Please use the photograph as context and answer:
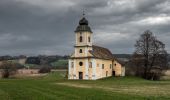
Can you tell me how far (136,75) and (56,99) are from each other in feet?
204

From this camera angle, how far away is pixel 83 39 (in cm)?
7138

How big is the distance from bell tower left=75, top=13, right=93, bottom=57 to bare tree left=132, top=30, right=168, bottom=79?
40.8ft

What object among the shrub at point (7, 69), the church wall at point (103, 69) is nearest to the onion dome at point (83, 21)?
the church wall at point (103, 69)

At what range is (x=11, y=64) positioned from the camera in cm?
8800

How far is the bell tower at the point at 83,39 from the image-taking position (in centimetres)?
7081

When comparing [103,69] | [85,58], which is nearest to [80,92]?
[85,58]

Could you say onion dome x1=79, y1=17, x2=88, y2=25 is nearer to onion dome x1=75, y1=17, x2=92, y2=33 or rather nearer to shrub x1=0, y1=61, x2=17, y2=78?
onion dome x1=75, y1=17, x2=92, y2=33

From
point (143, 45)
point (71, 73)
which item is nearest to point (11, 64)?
point (71, 73)

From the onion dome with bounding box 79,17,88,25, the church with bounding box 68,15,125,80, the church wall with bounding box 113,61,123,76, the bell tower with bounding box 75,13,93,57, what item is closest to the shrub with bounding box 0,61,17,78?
the church with bounding box 68,15,125,80

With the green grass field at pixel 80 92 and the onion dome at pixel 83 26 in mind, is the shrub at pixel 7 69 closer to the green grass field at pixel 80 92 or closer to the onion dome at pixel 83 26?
the onion dome at pixel 83 26

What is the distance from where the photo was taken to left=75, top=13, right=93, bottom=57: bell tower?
232 feet

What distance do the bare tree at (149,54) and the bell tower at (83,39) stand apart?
12445 millimetres

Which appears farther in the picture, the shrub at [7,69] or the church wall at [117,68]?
the shrub at [7,69]

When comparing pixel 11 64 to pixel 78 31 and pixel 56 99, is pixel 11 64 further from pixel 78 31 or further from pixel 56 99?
pixel 56 99
